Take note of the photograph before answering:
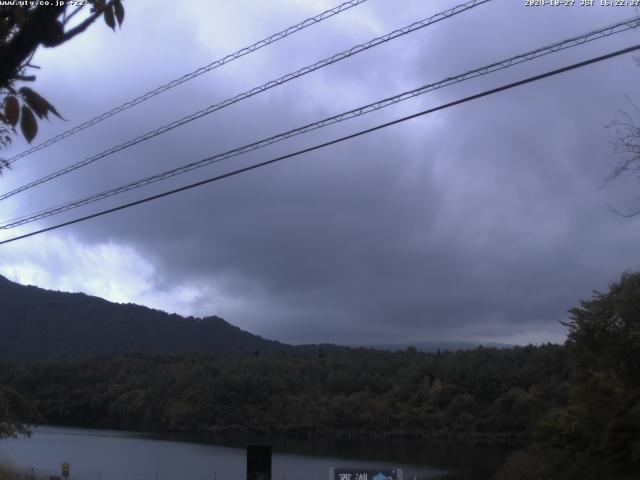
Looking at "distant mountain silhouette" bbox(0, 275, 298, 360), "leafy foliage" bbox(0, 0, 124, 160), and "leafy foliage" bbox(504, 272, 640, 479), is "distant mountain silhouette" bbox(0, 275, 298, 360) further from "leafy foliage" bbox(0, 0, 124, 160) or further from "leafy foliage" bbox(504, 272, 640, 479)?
"leafy foliage" bbox(0, 0, 124, 160)

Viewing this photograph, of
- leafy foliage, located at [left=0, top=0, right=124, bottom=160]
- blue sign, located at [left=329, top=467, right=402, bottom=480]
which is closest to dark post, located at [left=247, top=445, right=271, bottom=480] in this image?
blue sign, located at [left=329, top=467, right=402, bottom=480]

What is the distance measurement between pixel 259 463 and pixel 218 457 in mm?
49714

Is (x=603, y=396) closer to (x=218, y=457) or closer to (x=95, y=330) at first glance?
(x=218, y=457)

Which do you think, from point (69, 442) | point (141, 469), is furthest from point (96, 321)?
point (141, 469)

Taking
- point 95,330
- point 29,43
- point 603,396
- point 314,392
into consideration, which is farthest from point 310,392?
point 29,43

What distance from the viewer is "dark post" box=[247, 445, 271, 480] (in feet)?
37.1

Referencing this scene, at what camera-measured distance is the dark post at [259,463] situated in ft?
37.1

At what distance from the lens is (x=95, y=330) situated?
168000mm

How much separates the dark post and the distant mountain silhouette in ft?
423

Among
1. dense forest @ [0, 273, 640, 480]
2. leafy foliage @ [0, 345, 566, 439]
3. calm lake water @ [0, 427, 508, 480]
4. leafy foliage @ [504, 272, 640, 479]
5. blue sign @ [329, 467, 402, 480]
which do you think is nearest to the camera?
blue sign @ [329, 467, 402, 480]

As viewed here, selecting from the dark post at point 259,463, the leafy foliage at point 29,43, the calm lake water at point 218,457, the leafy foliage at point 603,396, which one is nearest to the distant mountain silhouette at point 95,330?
the calm lake water at point 218,457

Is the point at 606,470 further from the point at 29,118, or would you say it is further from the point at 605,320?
the point at 29,118

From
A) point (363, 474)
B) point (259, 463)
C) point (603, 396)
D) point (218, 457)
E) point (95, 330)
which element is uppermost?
point (95, 330)

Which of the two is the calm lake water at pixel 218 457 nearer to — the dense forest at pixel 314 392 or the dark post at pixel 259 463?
the dense forest at pixel 314 392
